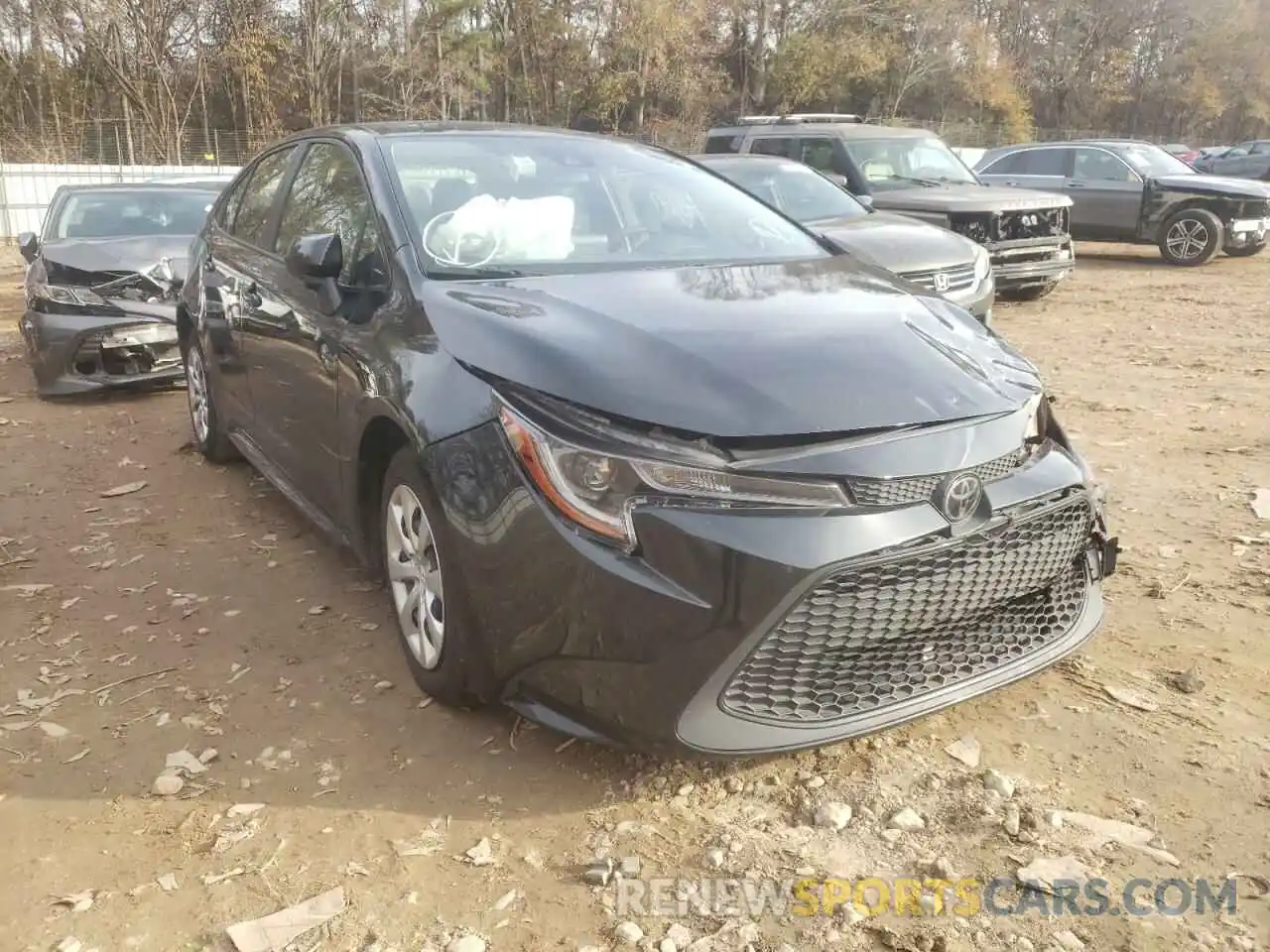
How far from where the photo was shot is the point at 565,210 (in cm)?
371

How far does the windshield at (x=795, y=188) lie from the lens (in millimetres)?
8492

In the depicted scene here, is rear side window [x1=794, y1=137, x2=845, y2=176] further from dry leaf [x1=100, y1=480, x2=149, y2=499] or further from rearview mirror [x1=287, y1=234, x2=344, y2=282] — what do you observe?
rearview mirror [x1=287, y1=234, x2=344, y2=282]

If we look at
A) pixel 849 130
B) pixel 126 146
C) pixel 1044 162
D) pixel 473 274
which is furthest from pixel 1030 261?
pixel 126 146

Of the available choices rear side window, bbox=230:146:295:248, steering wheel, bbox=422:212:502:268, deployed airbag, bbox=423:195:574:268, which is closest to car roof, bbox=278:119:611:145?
rear side window, bbox=230:146:295:248

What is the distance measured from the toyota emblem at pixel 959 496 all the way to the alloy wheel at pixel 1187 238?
12959 millimetres

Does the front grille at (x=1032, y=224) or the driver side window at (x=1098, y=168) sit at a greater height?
the driver side window at (x=1098, y=168)

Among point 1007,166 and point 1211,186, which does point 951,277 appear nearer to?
point 1211,186

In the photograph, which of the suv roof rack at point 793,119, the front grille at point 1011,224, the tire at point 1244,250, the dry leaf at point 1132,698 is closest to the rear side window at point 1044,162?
the tire at point 1244,250

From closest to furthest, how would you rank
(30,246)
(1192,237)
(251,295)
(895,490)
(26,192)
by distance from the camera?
(895,490) → (251,295) → (30,246) → (1192,237) → (26,192)

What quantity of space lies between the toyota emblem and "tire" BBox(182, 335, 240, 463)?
3.80m

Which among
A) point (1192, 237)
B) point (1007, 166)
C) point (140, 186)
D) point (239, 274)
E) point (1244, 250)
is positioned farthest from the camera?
point (1007, 166)

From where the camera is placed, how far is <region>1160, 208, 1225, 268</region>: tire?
1335 centimetres

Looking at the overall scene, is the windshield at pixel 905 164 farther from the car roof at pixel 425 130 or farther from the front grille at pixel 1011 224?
the car roof at pixel 425 130

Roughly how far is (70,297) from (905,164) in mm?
7947
